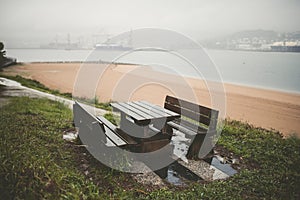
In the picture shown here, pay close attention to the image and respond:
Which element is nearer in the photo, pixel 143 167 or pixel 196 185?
pixel 196 185

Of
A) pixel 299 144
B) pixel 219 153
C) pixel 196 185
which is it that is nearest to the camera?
pixel 196 185

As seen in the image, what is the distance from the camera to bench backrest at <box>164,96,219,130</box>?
4145 mm

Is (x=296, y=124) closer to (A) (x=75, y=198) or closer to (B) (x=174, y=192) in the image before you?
(B) (x=174, y=192)

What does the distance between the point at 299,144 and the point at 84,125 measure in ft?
13.2

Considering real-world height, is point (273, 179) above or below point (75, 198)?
below

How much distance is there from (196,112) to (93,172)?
203 cm

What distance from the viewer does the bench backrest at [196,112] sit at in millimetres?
4145

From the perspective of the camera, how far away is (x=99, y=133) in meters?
3.30

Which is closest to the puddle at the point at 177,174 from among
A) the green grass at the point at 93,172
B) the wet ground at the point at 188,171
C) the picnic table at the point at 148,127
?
the wet ground at the point at 188,171

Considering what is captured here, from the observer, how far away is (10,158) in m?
3.04

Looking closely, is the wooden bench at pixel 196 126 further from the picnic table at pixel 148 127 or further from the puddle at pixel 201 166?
the puddle at pixel 201 166

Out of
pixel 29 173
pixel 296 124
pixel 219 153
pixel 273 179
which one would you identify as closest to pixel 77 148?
pixel 29 173

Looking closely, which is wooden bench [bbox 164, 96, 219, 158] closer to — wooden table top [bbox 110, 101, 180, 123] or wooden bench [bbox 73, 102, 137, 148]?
wooden table top [bbox 110, 101, 180, 123]

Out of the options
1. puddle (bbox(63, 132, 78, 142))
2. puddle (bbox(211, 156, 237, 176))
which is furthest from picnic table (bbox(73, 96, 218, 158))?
puddle (bbox(63, 132, 78, 142))
